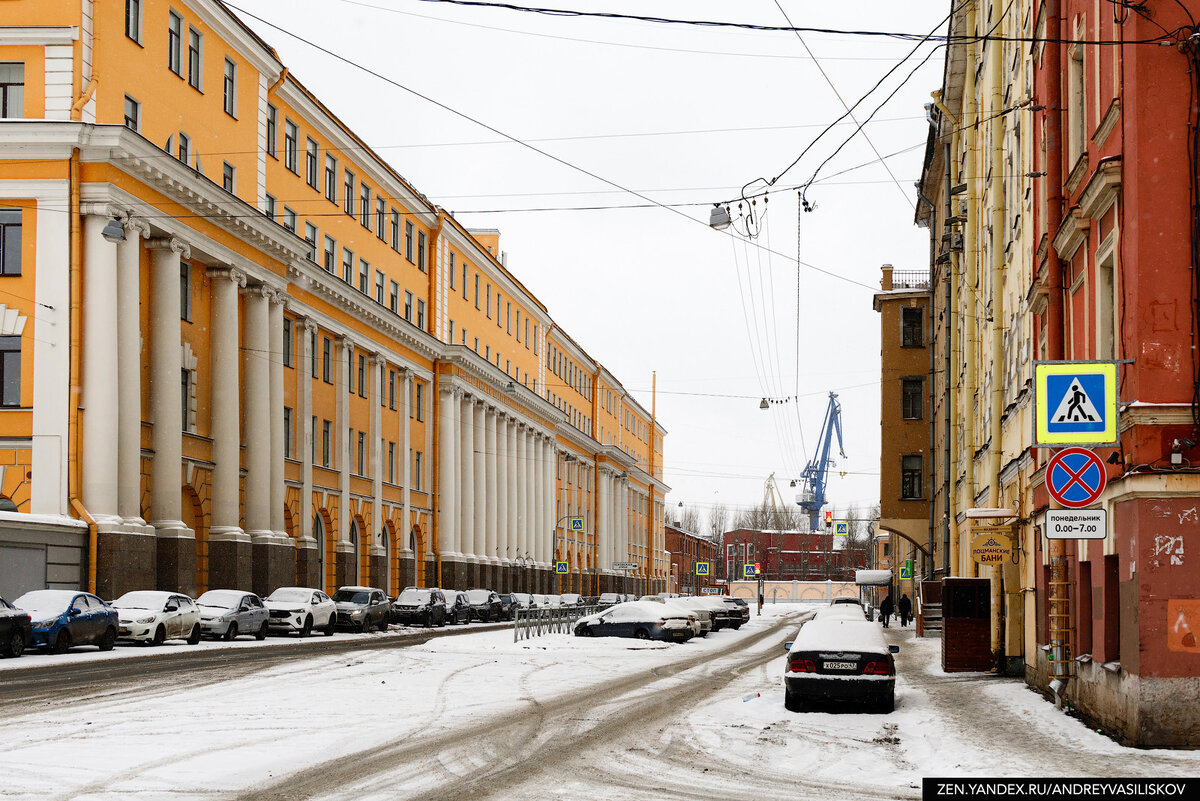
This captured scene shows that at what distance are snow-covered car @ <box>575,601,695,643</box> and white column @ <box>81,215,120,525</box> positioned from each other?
44.1 feet

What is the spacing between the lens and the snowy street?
11.1 metres

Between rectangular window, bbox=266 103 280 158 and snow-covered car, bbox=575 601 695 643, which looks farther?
rectangular window, bbox=266 103 280 158

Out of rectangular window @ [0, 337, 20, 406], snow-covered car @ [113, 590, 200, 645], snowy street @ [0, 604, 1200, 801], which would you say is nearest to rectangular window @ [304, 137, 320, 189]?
rectangular window @ [0, 337, 20, 406]

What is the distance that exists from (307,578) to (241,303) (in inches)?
412

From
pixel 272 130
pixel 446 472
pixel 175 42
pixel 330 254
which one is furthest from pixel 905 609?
pixel 175 42

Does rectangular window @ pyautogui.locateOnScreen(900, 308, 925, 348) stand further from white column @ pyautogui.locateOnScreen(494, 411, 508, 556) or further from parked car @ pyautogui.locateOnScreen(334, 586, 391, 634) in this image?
white column @ pyautogui.locateOnScreen(494, 411, 508, 556)

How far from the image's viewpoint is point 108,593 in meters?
34.9

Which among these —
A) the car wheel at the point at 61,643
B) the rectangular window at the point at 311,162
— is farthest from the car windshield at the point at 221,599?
the rectangular window at the point at 311,162

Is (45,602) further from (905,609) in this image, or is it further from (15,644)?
(905,609)

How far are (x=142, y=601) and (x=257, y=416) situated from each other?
559 inches

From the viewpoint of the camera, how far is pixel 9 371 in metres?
36.7

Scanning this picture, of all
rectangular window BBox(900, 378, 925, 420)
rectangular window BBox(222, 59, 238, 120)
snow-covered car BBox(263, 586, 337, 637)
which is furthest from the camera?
rectangular window BBox(900, 378, 925, 420)

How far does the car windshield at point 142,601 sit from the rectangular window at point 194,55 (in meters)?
17.0

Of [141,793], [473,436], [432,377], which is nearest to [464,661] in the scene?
[141,793]
